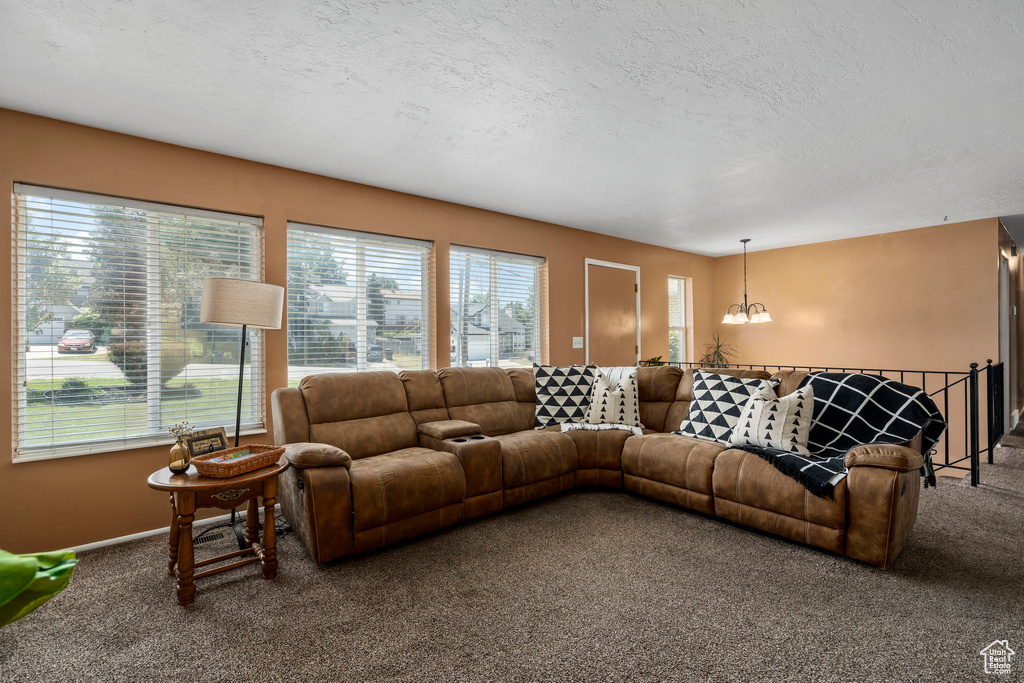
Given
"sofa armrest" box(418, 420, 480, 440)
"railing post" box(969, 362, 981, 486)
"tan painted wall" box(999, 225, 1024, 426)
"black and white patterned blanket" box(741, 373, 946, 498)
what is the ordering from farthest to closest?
Answer: "tan painted wall" box(999, 225, 1024, 426), "railing post" box(969, 362, 981, 486), "sofa armrest" box(418, 420, 480, 440), "black and white patterned blanket" box(741, 373, 946, 498)

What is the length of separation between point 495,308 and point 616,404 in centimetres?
158

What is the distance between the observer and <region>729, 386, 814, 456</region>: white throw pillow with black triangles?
307cm

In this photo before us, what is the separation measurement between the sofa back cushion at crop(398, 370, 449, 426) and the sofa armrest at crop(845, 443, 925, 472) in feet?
8.44

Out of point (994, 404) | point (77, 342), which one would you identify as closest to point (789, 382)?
point (994, 404)

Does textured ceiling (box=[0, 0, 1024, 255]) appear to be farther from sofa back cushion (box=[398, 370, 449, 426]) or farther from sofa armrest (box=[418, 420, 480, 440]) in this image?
sofa armrest (box=[418, 420, 480, 440])

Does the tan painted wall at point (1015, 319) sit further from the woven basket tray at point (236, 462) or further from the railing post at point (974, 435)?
the woven basket tray at point (236, 462)

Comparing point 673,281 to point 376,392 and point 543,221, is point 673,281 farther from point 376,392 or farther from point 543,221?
point 376,392

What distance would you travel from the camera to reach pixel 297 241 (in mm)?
3811

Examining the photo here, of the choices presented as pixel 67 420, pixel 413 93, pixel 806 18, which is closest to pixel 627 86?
pixel 806 18

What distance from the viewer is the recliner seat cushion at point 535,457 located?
3.39 meters

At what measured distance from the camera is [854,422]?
309cm

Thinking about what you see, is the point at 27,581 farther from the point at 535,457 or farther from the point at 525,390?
the point at 525,390

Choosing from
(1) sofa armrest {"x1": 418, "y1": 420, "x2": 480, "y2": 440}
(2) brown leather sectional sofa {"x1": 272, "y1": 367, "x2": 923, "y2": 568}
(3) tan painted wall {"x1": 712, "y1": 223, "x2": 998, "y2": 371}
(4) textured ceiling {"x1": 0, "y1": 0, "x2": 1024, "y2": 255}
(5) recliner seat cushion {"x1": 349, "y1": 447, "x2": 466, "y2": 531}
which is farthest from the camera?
(3) tan painted wall {"x1": 712, "y1": 223, "x2": 998, "y2": 371}

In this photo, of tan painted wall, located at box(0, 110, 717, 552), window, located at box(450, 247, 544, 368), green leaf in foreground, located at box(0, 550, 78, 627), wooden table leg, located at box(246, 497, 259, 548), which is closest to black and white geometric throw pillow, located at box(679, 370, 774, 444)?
window, located at box(450, 247, 544, 368)
